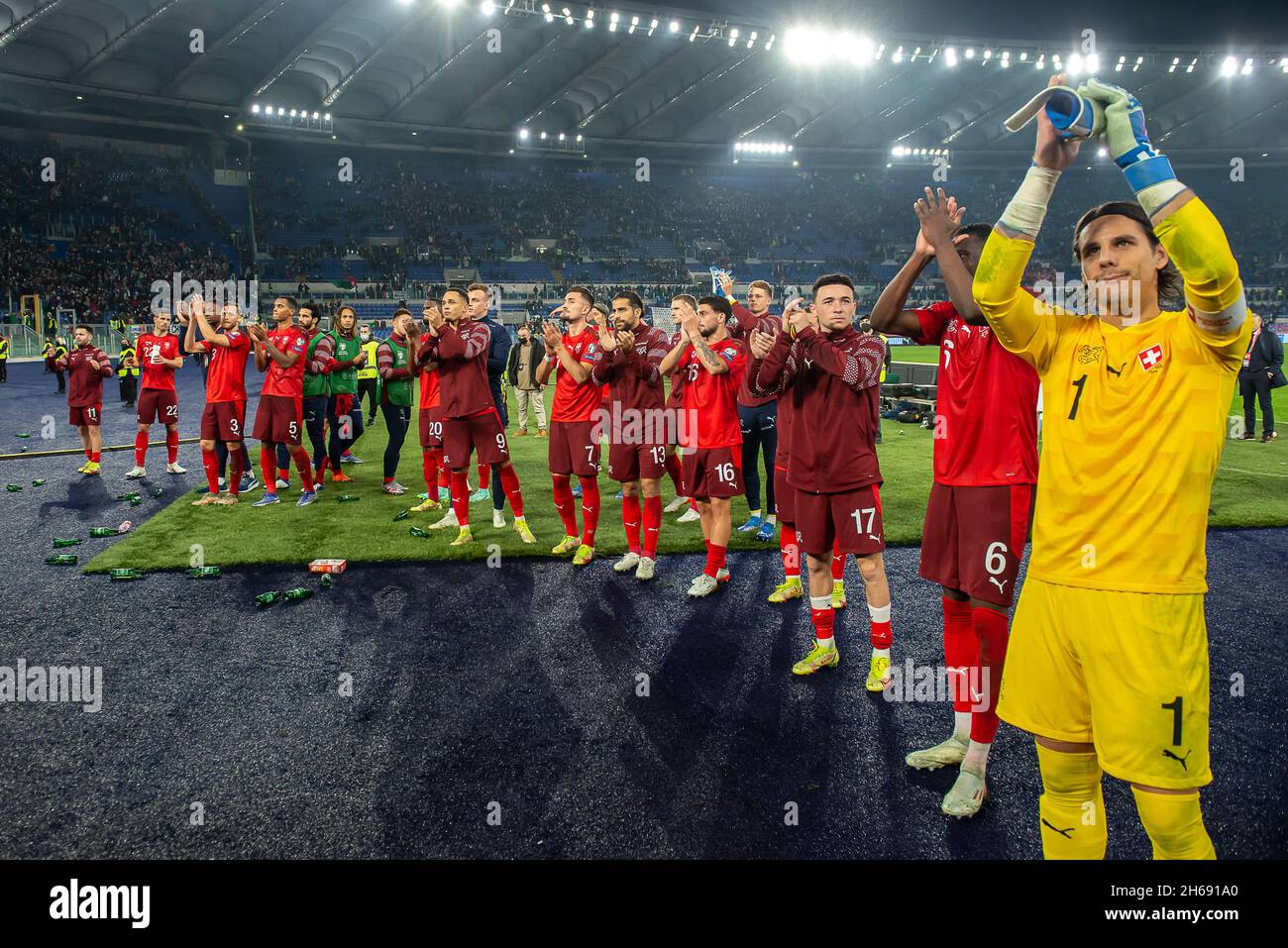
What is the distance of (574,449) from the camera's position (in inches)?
263

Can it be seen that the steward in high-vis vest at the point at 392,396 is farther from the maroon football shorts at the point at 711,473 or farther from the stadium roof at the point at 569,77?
the stadium roof at the point at 569,77

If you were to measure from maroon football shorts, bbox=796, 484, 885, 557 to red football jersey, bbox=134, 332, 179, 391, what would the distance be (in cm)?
911

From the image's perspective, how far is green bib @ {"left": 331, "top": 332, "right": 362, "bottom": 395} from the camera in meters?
9.53

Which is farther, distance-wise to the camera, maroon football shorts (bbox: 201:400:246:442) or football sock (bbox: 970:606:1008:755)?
maroon football shorts (bbox: 201:400:246:442)

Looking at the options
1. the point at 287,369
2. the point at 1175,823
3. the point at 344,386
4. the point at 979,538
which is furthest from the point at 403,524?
the point at 1175,823

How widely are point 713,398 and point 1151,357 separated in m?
3.99

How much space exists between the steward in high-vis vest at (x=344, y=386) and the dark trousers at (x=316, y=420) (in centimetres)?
35

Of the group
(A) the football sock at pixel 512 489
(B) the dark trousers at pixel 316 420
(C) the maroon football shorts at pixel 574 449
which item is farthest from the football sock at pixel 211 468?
(C) the maroon football shorts at pixel 574 449

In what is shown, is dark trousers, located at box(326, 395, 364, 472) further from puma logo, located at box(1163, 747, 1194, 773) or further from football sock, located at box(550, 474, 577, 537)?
puma logo, located at box(1163, 747, 1194, 773)

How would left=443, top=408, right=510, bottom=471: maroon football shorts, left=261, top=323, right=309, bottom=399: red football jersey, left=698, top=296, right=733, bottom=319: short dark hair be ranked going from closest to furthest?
left=698, top=296, right=733, bottom=319: short dark hair → left=443, top=408, right=510, bottom=471: maroon football shorts → left=261, top=323, right=309, bottom=399: red football jersey

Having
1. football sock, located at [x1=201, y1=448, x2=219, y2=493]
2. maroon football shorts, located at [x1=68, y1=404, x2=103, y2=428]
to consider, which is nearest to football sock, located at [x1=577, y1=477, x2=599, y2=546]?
football sock, located at [x1=201, y1=448, x2=219, y2=493]

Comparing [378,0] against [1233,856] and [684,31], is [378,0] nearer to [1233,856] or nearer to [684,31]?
[684,31]

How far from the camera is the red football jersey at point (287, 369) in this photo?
8.62m
